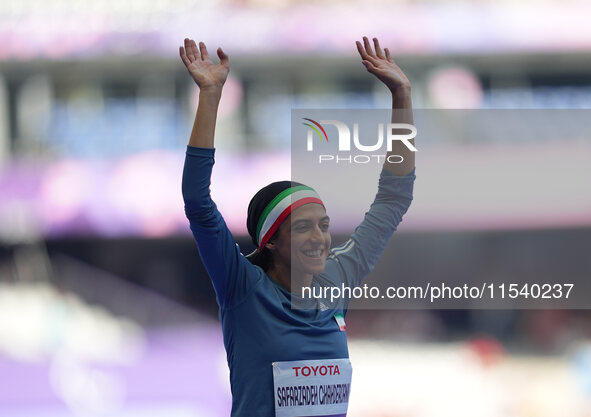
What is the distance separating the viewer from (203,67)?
2090 mm

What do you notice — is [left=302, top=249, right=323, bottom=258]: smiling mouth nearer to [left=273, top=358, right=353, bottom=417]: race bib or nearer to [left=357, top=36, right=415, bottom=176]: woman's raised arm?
[left=273, top=358, right=353, bottom=417]: race bib

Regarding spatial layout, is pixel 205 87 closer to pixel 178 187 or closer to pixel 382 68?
pixel 382 68

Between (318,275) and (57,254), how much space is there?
8.35 metres

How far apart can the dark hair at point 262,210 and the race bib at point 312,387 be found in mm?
313

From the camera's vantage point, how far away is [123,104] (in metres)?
11.2

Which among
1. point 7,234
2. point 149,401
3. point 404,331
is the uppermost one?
point 7,234

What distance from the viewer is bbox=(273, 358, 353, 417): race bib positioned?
6.80 feet

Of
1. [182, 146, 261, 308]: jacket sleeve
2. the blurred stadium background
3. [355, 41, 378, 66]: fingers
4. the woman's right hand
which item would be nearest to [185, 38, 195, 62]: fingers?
the woman's right hand

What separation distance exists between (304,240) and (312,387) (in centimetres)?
38

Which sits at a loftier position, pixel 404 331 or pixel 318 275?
pixel 318 275

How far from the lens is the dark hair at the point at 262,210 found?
2219 millimetres

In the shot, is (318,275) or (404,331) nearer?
(318,275)

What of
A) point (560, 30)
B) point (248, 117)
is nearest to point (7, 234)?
point (248, 117)

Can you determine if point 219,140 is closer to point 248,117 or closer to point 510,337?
point 248,117
